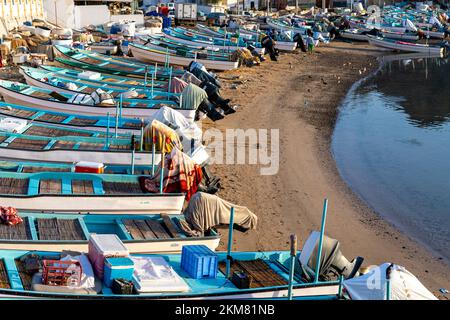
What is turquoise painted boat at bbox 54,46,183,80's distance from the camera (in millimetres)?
35812

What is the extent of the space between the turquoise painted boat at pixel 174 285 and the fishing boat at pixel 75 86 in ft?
49.7

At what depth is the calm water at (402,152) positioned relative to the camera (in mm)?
22469

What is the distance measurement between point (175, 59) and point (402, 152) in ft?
61.7

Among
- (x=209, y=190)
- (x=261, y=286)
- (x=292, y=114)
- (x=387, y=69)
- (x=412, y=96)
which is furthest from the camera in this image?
(x=387, y=69)

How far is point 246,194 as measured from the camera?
72.7ft

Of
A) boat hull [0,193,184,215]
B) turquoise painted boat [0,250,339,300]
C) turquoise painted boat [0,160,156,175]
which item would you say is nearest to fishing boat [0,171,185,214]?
boat hull [0,193,184,215]

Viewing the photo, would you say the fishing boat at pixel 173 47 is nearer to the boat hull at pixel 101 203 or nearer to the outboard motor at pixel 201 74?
the outboard motor at pixel 201 74

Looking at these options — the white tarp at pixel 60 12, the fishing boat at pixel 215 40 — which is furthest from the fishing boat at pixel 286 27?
the white tarp at pixel 60 12

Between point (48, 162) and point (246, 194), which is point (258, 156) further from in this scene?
point (48, 162)

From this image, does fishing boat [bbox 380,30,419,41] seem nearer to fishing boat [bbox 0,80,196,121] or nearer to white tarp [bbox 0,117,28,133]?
fishing boat [bbox 0,80,196,121]

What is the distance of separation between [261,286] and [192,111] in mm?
14266

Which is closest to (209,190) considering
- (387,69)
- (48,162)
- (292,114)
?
(48,162)

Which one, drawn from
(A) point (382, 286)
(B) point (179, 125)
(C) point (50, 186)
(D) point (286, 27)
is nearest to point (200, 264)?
(A) point (382, 286)

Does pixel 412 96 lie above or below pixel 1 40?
below
